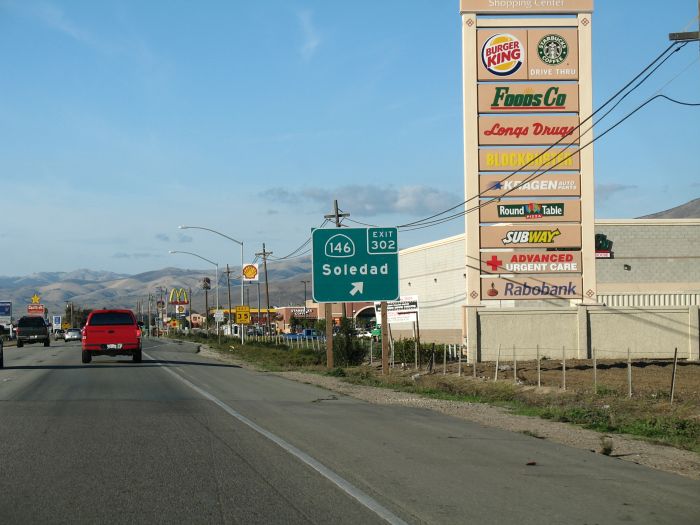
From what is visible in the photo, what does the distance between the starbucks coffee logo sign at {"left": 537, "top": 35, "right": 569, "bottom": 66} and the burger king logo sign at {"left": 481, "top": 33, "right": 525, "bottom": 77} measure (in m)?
0.82

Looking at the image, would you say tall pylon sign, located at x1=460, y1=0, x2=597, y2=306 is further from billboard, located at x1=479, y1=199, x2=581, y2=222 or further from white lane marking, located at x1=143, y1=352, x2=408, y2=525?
white lane marking, located at x1=143, y1=352, x2=408, y2=525

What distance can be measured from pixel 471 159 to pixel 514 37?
5.44 metres

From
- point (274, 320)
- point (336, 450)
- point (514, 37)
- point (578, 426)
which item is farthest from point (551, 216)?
point (274, 320)

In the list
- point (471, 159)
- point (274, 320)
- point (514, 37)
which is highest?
point (514, 37)

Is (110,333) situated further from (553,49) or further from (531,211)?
(553,49)

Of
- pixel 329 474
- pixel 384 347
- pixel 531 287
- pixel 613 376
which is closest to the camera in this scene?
pixel 329 474

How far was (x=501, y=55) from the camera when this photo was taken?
118 feet

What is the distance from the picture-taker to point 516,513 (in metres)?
7.94

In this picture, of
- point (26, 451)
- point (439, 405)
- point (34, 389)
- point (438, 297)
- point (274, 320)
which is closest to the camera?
point (26, 451)

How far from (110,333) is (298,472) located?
81.9 feet

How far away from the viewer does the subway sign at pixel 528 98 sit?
3581cm

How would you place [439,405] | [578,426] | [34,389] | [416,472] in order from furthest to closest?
[34,389] → [439,405] → [578,426] → [416,472]

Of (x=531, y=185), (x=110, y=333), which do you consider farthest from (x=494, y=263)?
(x=110, y=333)

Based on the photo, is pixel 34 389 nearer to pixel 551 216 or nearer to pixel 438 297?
pixel 551 216
